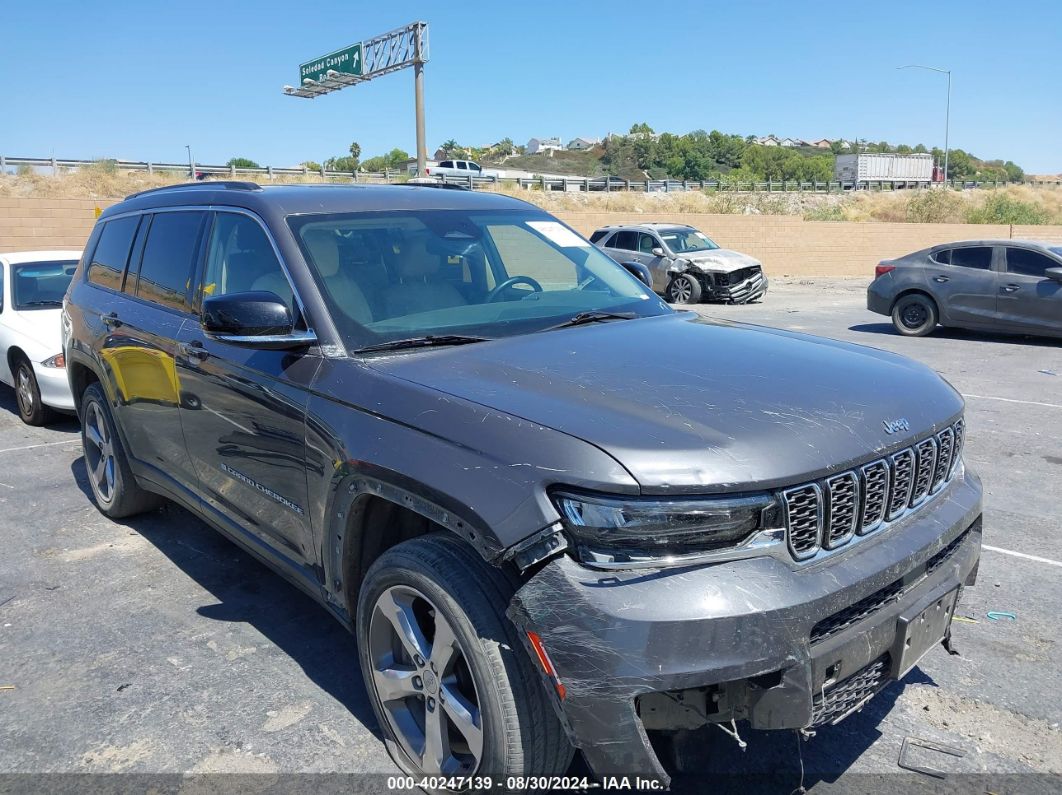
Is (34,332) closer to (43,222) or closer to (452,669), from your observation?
(452,669)

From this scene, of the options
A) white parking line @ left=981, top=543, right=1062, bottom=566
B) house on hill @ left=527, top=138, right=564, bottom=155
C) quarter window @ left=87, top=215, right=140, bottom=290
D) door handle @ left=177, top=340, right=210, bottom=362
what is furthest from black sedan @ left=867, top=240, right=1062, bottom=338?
house on hill @ left=527, top=138, right=564, bottom=155

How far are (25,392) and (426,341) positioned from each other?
653 cm

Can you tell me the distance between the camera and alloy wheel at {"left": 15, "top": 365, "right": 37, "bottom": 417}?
803 cm

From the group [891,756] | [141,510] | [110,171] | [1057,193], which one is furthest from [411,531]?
[1057,193]

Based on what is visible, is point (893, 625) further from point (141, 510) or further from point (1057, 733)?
point (141, 510)

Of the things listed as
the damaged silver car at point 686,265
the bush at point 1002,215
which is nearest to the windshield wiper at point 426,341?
the damaged silver car at point 686,265

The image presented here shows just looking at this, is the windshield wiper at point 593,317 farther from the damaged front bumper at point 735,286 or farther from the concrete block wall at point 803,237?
the concrete block wall at point 803,237

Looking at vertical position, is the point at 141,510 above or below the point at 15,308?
below

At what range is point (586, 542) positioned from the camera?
2.24 meters

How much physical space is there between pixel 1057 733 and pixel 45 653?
403 cm

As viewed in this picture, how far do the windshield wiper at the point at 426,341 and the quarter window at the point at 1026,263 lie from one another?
1196 cm

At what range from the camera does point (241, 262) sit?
12.5 feet

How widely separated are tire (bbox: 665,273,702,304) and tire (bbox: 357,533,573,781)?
16387 mm

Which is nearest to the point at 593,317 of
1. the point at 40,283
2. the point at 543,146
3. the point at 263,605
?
the point at 263,605
